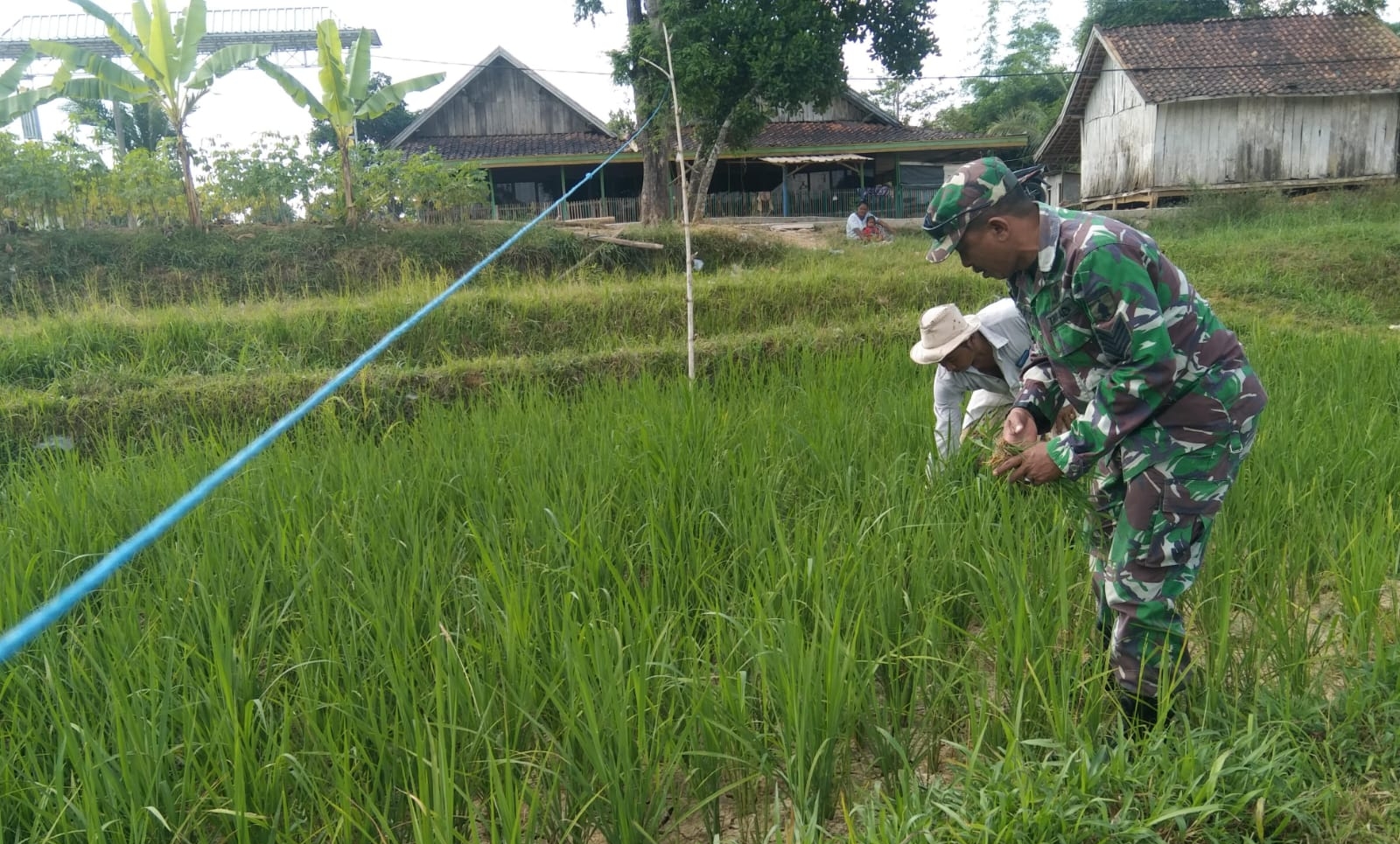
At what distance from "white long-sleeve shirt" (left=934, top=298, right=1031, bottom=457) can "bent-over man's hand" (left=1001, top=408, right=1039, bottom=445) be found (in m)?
0.82

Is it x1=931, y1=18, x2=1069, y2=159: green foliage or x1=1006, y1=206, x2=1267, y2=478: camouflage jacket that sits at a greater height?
x1=931, y1=18, x2=1069, y2=159: green foliage

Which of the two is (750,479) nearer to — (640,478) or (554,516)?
(640,478)

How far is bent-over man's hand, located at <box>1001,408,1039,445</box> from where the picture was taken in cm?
206

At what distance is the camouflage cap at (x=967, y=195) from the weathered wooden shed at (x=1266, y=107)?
1341 centimetres

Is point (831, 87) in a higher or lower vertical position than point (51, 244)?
higher

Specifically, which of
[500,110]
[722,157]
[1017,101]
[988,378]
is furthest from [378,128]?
[988,378]

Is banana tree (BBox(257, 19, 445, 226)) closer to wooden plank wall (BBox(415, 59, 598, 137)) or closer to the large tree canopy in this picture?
the large tree canopy

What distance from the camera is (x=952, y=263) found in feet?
28.3

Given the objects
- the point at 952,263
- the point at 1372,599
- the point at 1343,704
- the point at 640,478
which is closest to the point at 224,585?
the point at 640,478

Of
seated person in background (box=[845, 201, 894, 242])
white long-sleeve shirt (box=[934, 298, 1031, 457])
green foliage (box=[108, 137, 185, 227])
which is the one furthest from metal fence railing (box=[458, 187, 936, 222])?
Result: white long-sleeve shirt (box=[934, 298, 1031, 457])

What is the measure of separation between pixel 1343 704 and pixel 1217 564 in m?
0.58

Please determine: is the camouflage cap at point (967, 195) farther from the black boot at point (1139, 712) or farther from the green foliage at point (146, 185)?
the green foliage at point (146, 185)

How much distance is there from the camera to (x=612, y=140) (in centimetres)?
1639

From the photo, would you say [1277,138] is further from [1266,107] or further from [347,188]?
[347,188]
